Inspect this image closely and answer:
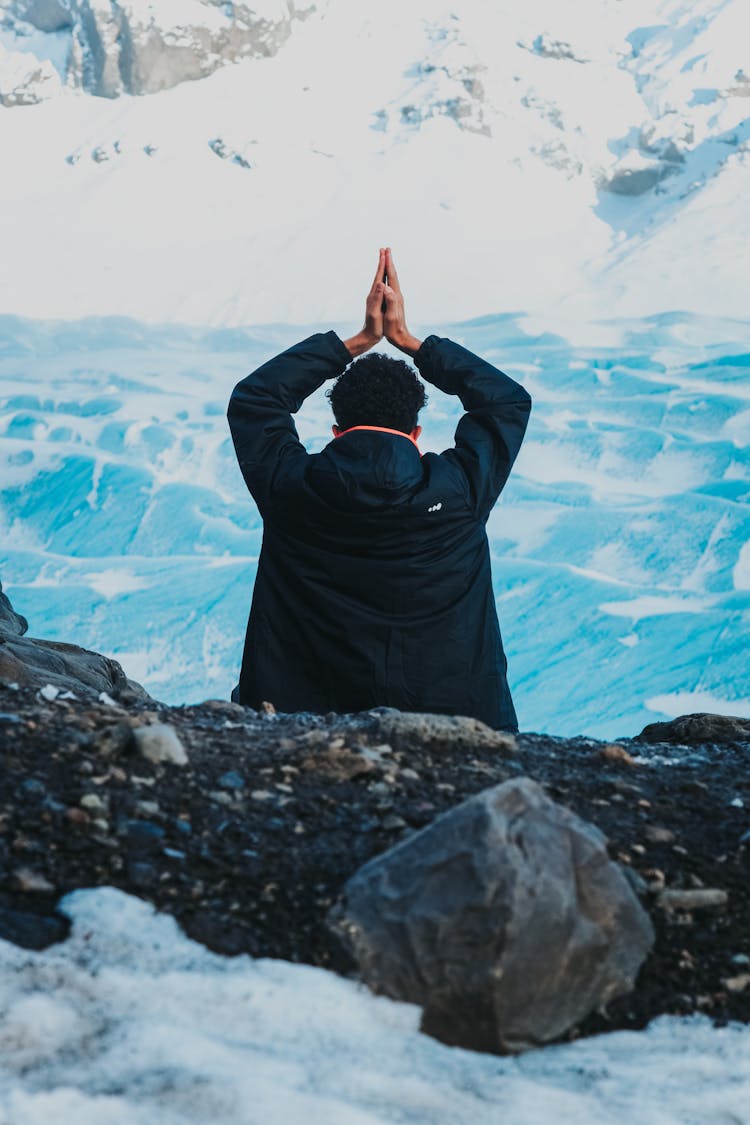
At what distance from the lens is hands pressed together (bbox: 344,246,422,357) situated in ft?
8.57

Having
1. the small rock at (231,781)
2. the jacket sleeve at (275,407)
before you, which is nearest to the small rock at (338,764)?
the small rock at (231,781)

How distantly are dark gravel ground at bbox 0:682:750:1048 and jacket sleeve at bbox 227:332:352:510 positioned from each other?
0.53 meters

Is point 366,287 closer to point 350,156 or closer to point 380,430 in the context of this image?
point 350,156

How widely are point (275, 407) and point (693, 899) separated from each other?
1.36m

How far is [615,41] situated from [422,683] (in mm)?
51788

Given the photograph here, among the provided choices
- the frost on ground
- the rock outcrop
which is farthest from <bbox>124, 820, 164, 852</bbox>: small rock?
the rock outcrop

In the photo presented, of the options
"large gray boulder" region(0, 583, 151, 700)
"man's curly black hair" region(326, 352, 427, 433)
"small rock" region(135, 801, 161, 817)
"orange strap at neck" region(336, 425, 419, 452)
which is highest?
"man's curly black hair" region(326, 352, 427, 433)

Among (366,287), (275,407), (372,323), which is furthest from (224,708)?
(366,287)

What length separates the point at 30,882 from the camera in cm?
145

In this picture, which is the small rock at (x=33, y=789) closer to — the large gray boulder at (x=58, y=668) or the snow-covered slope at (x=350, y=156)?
the large gray boulder at (x=58, y=668)

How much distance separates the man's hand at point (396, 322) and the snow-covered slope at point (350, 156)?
84.2ft

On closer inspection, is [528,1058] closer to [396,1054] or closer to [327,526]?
[396,1054]

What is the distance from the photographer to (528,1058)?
1328 mm

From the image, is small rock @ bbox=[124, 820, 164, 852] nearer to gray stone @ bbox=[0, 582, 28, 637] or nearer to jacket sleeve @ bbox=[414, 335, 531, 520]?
jacket sleeve @ bbox=[414, 335, 531, 520]
